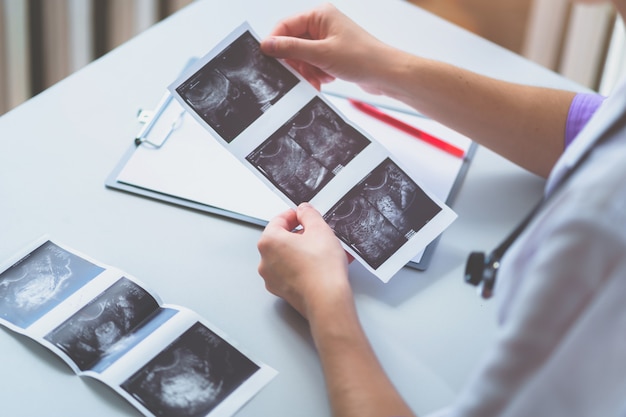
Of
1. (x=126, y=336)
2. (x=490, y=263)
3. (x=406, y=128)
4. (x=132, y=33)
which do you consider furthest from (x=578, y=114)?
(x=132, y=33)

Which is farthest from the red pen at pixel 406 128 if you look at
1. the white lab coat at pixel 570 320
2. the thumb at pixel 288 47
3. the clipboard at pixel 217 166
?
the white lab coat at pixel 570 320

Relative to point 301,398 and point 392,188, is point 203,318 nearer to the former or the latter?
point 301,398

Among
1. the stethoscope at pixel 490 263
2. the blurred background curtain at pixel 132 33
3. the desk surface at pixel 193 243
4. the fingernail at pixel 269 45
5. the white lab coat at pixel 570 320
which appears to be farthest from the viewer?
the blurred background curtain at pixel 132 33

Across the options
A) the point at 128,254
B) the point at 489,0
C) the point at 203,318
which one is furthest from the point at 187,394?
the point at 489,0

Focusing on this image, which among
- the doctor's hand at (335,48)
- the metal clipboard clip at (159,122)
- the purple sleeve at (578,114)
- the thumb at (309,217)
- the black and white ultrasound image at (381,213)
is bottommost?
the purple sleeve at (578,114)

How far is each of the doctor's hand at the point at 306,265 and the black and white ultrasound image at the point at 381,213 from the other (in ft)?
0.11

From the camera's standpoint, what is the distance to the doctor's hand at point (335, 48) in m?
1.21

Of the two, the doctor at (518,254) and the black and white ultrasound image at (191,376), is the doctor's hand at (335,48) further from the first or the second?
the black and white ultrasound image at (191,376)

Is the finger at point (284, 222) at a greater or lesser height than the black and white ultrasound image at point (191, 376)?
greater

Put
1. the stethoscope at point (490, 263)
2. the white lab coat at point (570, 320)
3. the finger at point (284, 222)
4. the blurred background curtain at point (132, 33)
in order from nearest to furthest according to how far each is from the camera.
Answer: the white lab coat at point (570, 320) → the stethoscope at point (490, 263) → the finger at point (284, 222) → the blurred background curtain at point (132, 33)

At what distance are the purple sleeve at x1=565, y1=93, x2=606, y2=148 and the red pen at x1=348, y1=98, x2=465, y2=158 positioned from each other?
153mm

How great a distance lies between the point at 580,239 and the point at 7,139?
2.87 ft

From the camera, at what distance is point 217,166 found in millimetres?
1184

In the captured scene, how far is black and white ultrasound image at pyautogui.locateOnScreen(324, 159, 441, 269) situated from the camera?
1.05 metres
